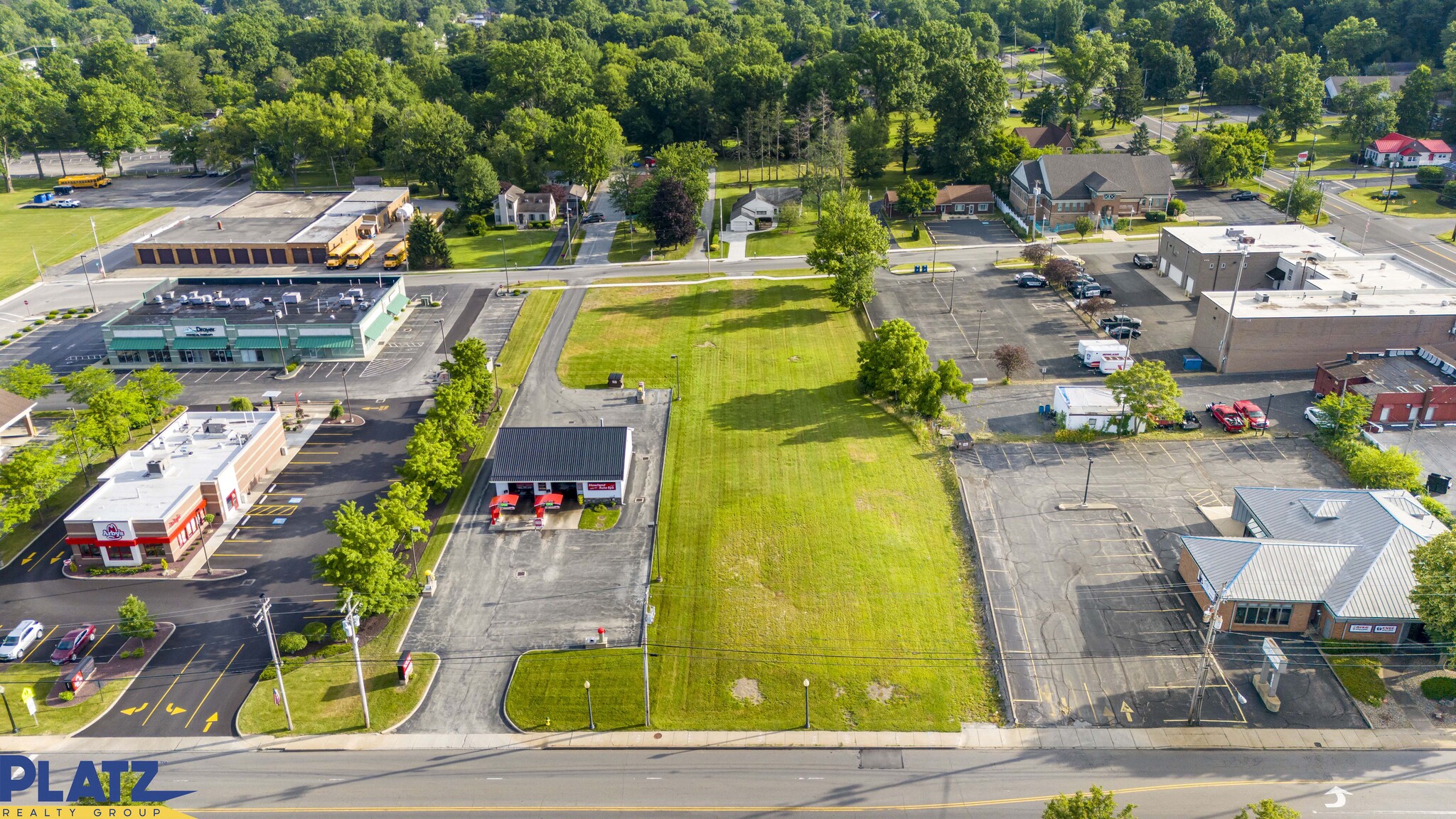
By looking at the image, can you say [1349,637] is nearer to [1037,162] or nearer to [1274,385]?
[1274,385]

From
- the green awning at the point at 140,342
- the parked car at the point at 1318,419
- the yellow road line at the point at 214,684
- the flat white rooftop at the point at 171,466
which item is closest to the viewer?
the yellow road line at the point at 214,684

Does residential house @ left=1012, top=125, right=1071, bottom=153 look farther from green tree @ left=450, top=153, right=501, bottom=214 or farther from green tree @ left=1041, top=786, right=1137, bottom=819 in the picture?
green tree @ left=1041, top=786, right=1137, bottom=819

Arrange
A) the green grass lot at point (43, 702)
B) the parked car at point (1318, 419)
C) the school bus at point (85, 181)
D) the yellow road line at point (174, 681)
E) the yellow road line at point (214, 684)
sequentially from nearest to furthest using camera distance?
1. the green grass lot at point (43, 702)
2. the yellow road line at point (174, 681)
3. the yellow road line at point (214, 684)
4. the parked car at point (1318, 419)
5. the school bus at point (85, 181)

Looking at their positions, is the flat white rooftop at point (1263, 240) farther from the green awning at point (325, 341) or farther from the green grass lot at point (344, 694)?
the green grass lot at point (344, 694)

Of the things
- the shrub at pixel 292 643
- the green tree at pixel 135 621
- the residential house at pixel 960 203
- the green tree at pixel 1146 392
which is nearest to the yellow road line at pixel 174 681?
the green tree at pixel 135 621

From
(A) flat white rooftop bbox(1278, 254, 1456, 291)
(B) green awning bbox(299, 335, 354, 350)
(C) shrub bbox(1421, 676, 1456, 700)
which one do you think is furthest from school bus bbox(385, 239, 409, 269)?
(C) shrub bbox(1421, 676, 1456, 700)

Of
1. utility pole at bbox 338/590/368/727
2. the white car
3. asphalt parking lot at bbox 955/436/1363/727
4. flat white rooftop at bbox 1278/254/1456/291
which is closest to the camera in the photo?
utility pole at bbox 338/590/368/727

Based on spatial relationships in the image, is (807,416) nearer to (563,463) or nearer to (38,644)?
(563,463)

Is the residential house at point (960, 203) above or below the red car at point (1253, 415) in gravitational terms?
above
